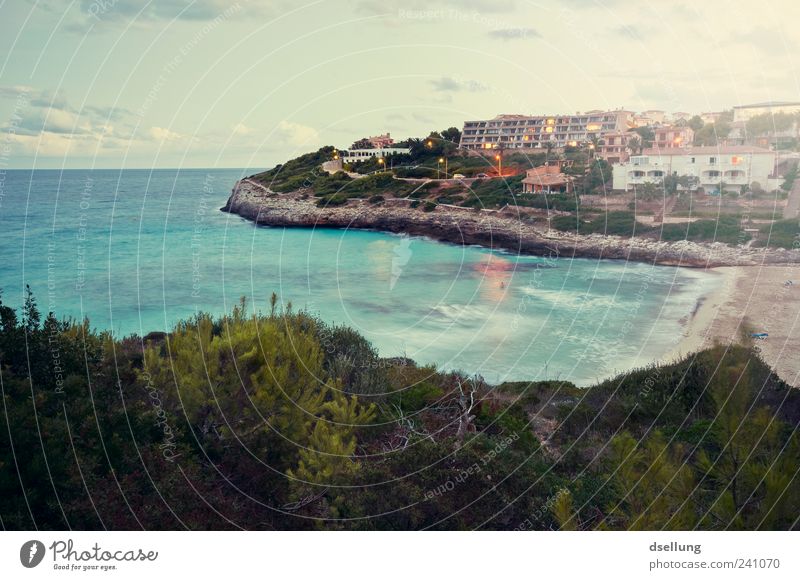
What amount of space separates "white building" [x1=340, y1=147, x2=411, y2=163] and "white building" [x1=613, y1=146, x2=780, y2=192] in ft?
22.9

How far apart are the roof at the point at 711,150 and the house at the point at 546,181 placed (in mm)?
2224

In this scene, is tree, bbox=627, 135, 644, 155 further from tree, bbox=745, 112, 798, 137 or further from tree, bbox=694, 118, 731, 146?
tree, bbox=745, 112, 798, 137

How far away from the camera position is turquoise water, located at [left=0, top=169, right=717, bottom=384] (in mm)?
11281

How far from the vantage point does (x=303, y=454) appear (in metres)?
5.58

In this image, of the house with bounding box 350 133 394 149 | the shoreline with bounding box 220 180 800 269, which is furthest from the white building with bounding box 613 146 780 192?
the house with bounding box 350 133 394 149

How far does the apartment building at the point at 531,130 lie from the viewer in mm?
20172

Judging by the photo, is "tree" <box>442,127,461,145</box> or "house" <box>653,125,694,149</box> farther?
"house" <box>653,125,694,149</box>

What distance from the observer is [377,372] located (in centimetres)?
727

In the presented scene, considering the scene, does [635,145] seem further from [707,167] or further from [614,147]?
[707,167]

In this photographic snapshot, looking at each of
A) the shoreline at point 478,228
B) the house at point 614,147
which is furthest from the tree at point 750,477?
the house at point 614,147

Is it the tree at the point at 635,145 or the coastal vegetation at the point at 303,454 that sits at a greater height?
the tree at the point at 635,145

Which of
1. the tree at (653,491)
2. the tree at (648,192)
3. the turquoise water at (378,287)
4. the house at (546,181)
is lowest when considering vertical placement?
the tree at (653,491)

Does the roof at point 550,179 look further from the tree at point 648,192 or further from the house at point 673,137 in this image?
the house at point 673,137
